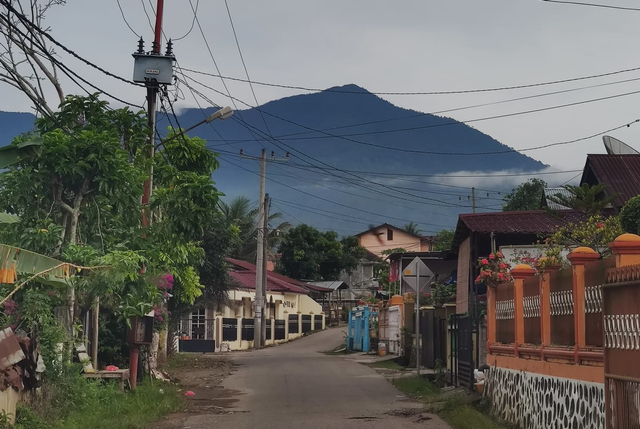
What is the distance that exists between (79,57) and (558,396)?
34.4 feet

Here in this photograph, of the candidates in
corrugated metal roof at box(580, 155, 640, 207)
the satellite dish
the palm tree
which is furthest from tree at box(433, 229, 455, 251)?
corrugated metal roof at box(580, 155, 640, 207)

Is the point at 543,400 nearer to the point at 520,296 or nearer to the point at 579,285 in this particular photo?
the point at 520,296

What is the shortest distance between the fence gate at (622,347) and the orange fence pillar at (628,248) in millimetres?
217

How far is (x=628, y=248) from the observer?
27.6 ft

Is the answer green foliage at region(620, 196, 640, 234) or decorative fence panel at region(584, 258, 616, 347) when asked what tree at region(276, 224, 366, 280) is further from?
decorative fence panel at region(584, 258, 616, 347)

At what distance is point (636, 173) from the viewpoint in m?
27.2

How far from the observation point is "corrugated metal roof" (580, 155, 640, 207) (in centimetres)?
2602

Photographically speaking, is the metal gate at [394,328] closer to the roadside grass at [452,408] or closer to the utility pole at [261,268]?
the roadside grass at [452,408]

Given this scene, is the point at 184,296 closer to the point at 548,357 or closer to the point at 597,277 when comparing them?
the point at 548,357

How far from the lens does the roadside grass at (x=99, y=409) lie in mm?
12219

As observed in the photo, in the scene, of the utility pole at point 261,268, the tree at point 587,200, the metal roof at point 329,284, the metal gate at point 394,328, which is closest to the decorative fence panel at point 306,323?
the metal roof at point 329,284

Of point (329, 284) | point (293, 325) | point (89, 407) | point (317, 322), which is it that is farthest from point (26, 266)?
point (329, 284)

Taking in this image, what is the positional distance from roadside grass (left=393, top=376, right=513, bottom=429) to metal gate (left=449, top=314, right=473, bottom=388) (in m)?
0.57

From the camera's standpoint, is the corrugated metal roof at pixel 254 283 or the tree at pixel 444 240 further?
the tree at pixel 444 240
